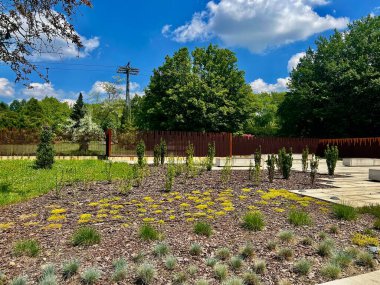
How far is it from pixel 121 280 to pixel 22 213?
334cm

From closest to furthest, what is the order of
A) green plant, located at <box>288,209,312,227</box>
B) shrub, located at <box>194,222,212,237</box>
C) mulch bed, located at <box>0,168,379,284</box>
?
mulch bed, located at <box>0,168,379,284</box>
shrub, located at <box>194,222,212,237</box>
green plant, located at <box>288,209,312,227</box>

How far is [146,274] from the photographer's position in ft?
10.4

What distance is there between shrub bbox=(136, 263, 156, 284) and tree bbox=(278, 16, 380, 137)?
30696mm

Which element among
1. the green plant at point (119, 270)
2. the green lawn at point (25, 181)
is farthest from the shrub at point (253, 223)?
the green lawn at point (25, 181)

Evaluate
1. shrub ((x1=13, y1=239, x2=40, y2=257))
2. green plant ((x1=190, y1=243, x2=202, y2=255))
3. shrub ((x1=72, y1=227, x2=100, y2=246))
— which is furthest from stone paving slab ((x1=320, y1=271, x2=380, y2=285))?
shrub ((x1=13, y1=239, x2=40, y2=257))

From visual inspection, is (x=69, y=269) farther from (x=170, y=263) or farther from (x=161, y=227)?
(x=161, y=227)

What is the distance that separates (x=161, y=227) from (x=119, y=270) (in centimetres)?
145

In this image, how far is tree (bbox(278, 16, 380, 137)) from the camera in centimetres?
2959

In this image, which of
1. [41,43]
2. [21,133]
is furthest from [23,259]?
[21,133]

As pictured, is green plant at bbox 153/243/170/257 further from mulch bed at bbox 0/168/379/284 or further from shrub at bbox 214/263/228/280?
shrub at bbox 214/263/228/280

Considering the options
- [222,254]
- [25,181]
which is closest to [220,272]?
[222,254]

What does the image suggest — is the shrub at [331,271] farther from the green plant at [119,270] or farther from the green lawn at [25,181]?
the green lawn at [25,181]

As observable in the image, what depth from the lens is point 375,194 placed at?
787 centimetres

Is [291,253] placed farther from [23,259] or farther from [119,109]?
[119,109]
